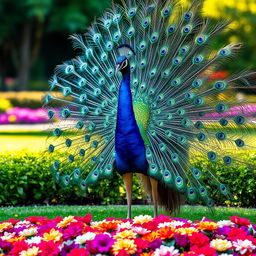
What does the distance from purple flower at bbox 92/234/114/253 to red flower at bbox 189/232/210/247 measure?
513 millimetres

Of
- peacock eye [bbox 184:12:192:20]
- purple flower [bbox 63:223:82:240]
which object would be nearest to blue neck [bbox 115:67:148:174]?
peacock eye [bbox 184:12:192:20]

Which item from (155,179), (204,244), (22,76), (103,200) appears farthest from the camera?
(22,76)

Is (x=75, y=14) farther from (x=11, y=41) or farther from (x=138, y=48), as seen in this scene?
(x=138, y=48)

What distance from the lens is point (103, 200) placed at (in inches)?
332

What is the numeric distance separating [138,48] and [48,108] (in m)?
1.29

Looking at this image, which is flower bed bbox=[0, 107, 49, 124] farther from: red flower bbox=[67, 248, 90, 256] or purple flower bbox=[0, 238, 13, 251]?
red flower bbox=[67, 248, 90, 256]

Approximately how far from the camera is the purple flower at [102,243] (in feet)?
12.3

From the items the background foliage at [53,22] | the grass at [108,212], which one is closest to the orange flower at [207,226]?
the grass at [108,212]

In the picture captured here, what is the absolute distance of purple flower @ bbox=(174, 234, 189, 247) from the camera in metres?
3.86

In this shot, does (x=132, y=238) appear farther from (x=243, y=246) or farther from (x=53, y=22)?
(x=53, y=22)

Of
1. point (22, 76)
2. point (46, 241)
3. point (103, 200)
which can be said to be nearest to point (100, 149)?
point (103, 200)

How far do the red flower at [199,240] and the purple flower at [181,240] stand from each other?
4 centimetres

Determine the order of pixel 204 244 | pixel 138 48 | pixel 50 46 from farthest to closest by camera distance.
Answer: pixel 50 46
pixel 138 48
pixel 204 244

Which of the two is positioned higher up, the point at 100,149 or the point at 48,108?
the point at 48,108
